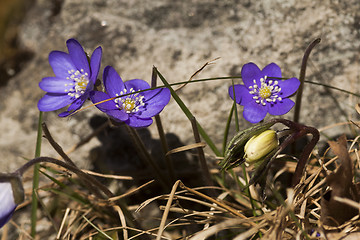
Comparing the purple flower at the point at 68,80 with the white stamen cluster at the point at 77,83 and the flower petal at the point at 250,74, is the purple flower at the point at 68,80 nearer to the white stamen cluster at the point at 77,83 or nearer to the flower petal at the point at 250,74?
the white stamen cluster at the point at 77,83

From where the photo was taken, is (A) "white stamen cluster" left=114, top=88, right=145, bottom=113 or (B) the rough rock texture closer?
(A) "white stamen cluster" left=114, top=88, right=145, bottom=113

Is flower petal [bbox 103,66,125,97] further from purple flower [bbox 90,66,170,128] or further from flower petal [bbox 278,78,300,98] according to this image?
flower petal [bbox 278,78,300,98]

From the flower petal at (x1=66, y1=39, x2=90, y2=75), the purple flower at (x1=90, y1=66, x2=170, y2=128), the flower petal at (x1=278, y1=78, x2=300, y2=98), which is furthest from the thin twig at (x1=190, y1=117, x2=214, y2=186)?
the flower petal at (x1=66, y1=39, x2=90, y2=75)

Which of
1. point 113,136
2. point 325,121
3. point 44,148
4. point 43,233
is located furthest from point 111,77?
point 325,121

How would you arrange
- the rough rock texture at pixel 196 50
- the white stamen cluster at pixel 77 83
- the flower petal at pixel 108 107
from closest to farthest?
1. the flower petal at pixel 108 107
2. the white stamen cluster at pixel 77 83
3. the rough rock texture at pixel 196 50

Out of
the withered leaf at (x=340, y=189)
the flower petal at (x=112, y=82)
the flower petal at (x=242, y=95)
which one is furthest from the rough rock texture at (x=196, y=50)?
the withered leaf at (x=340, y=189)

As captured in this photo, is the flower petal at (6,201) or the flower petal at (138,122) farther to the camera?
the flower petal at (138,122)
